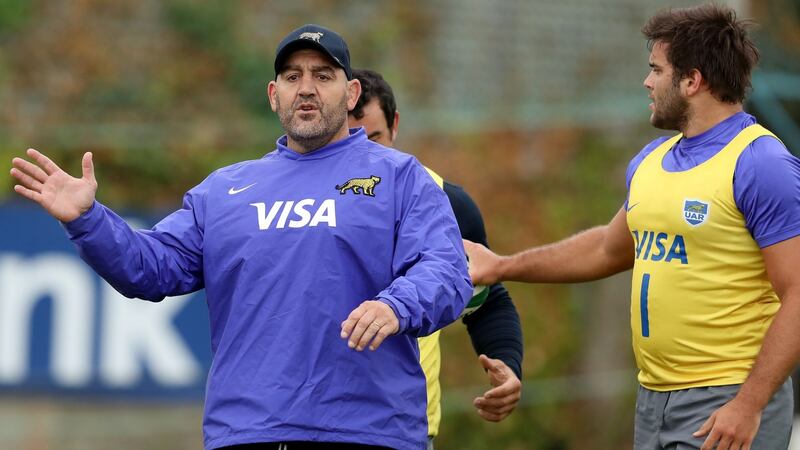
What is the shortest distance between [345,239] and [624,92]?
11.8m

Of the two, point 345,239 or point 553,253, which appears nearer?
point 345,239

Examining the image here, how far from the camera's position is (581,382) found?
14.1m

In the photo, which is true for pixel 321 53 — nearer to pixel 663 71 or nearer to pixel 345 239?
pixel 345 239

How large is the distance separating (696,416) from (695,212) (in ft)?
2.45

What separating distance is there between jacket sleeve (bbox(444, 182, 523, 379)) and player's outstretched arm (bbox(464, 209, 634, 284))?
114mm

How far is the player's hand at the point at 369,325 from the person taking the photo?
4199mm

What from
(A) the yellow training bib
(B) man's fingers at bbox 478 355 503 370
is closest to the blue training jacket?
(B) man's fingers at bbox 478 355 503 370

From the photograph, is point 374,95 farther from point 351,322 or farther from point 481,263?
point 351,322

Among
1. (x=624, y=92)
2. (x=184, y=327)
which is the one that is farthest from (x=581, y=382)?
(x=184, y=327)

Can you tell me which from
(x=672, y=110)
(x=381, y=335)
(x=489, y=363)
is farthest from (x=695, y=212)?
(x=381, y=335)

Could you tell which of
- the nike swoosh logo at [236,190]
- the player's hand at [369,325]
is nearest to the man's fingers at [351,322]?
the player's hand at [369,325]

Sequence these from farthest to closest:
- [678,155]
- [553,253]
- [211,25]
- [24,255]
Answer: [211,25] < [24,255] < [553,253] < [678,155]

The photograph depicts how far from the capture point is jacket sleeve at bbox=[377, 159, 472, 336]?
4.36 metres

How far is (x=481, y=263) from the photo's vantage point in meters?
5.71
